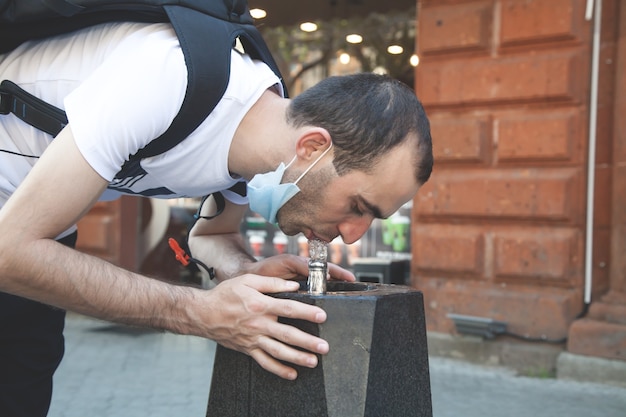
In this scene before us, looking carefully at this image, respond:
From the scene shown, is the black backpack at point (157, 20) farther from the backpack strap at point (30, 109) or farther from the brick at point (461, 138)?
the brick at point (461, 138)

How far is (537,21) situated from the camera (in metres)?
4.82

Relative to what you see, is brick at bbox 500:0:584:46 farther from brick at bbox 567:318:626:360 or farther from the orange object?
the orange object

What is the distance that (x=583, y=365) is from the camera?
14.7 feet

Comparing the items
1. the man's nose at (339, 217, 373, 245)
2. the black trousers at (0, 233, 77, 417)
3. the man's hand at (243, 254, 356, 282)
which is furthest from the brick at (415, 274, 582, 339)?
the black trousers at (0, 233, 77, 417)

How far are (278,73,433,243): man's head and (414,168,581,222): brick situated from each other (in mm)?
3200

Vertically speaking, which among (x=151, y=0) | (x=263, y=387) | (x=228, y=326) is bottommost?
(x=263, y=387)

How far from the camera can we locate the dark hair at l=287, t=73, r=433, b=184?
5.65 feet

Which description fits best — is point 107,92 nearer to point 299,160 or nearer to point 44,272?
point 44,272

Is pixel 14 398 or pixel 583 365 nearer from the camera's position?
pixel 14 398

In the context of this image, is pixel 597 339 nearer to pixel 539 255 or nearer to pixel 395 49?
pixel 539 255

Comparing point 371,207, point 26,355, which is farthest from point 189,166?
point 26,355

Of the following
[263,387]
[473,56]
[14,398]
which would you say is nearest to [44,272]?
[263,387]

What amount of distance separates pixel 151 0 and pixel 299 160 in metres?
0.50

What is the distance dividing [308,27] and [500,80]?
3056 mm
